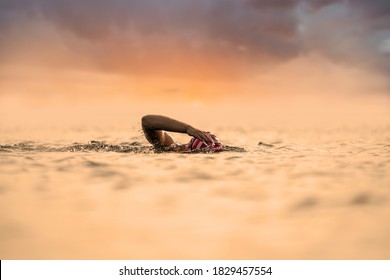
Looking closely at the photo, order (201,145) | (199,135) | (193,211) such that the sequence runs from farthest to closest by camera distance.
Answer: (201,145)
(199,135)
(193,211)

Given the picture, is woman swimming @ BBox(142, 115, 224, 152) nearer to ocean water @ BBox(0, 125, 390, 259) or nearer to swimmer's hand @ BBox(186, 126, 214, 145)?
swimmer's hand @ BBox(186, 126, 214, 145)

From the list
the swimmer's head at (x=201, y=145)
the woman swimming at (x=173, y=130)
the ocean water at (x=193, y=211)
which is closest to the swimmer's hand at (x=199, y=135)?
the woman swimming at (x=173, y=130)

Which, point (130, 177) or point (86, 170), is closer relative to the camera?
point (130, 177)

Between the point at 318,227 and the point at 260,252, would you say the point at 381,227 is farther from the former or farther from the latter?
the point at 260,252

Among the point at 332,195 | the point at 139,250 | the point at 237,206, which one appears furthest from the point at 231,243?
the point at 332,195

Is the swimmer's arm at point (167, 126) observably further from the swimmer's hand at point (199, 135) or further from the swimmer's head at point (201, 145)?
the swimmer's head at point (201, 145)

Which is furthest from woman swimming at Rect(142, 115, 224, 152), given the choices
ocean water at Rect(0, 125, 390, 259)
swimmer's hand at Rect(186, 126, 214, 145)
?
ocean water at Rect(0, 125, 390, 259)

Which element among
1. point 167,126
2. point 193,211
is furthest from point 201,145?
point 193,211

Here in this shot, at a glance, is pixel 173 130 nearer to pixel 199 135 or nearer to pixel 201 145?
pixel 199 135
